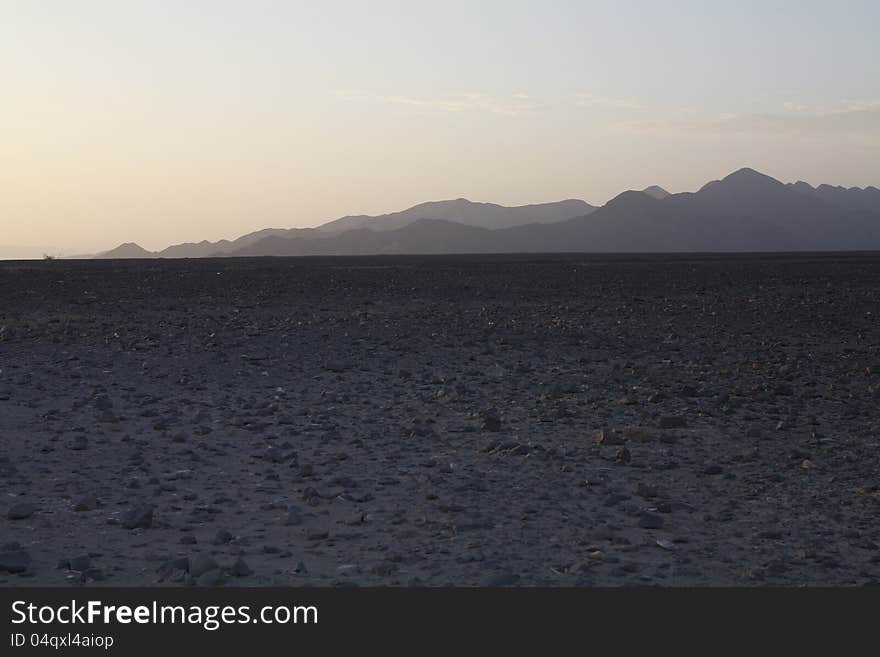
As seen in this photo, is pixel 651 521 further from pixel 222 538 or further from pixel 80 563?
pixel 80 563

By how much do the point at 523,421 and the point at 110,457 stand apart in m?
3.87

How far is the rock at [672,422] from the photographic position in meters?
9.77

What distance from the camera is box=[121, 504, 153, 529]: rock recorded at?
6664 mm

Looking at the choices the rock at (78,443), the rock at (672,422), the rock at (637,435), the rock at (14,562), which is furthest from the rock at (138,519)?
the rock at (672,422)

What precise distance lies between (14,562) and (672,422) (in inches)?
241

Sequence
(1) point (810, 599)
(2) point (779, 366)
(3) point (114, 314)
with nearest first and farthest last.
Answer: (1) point (810, 599) → (2) point (779, 366) → (3) point (114, 314)

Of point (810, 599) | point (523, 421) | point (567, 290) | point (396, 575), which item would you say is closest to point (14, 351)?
point (523, 421)

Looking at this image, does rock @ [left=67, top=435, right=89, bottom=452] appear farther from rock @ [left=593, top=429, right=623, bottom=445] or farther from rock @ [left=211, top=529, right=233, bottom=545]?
rock @ [left=593, top=429, right=623, bottom=445]

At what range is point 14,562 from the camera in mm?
5770

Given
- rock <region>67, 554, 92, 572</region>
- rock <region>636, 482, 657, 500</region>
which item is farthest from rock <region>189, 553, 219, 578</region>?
rock <region>636, 482, 657, 500</region>

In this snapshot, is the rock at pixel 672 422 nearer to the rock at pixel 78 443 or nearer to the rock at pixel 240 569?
the rock at pixel 240 569

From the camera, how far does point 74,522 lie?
6.80 m

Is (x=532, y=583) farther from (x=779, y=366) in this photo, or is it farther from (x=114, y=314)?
(x=114, y=314)

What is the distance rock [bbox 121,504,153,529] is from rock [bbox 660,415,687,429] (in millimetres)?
5024
